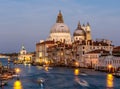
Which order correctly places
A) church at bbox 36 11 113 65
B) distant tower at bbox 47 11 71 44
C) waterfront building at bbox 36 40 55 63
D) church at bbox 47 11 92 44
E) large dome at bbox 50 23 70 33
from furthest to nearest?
large dome at bbox 50 23 70 33 < distant tower at bbox 47 11 71 44 < church at bbox 47 11 92 44 < waterfront building at bbox 36 40 55 63 < church at bbox 36 11 113 65

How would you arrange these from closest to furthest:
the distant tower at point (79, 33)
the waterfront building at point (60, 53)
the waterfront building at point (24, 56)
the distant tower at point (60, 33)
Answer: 1. the waterfront building at point (60, 53)
2. the distant tower at point (79, 33)
3. the distant tower at point (60, 33)
4. the waterfront building at point (24, 56)

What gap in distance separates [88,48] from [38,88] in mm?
31438

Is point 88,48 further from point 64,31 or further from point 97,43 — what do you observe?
point 64,31

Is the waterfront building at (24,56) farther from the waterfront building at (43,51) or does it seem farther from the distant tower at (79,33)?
the distant tower at (79,33)

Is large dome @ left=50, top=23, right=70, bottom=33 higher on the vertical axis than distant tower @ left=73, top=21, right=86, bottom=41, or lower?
higher

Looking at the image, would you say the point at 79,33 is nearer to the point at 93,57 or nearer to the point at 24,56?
the point at 93,57

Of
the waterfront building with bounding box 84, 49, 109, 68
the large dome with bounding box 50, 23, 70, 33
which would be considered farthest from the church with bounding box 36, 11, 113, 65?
the waterfront building with bounding box 84, 49, 109, 68

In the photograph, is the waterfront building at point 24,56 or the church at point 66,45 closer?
the church at point 66,45

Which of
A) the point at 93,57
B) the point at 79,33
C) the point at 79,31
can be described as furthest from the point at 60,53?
the point at 93,57

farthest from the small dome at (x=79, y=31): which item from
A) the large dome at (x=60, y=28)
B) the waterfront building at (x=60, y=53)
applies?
the large dome at (x=60, y=28)

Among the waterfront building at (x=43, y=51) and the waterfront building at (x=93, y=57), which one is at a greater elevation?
the waterfront building at (x=43, y=51)

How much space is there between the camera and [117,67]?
43438mm

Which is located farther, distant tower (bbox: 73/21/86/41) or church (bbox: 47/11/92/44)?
church (bbox: 47/11/92/44)

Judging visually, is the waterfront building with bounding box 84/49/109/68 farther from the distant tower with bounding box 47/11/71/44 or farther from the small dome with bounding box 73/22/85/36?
the distant tower with bounding box 47/11/71/44
